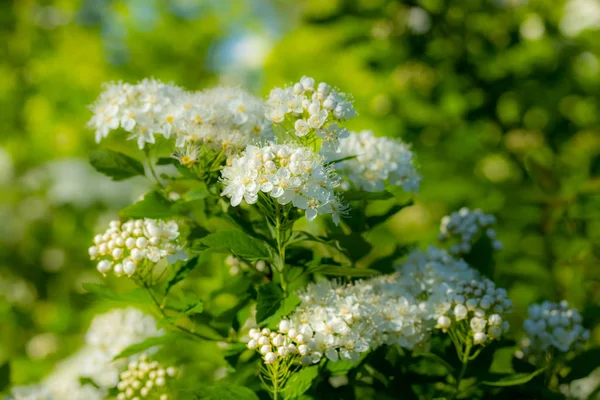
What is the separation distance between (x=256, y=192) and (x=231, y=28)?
6748mm

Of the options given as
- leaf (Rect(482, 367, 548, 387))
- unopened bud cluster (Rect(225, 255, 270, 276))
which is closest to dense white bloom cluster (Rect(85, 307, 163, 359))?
unopened bud cluster (Rect(225, 255, 270, 276))

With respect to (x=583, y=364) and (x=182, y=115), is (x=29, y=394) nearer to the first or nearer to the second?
(x=182, y=115)

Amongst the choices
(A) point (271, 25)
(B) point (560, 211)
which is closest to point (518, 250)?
(B) point (560, 211)

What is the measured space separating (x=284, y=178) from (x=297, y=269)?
0.96 ft

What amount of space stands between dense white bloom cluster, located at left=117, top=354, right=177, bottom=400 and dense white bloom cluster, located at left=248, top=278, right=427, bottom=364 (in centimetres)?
44

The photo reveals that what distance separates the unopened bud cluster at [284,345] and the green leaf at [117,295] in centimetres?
32

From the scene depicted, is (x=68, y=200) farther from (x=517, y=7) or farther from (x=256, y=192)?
(x=256, y=192)

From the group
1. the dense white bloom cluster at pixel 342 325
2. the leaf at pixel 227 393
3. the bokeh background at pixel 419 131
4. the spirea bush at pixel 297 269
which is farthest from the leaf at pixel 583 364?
the leaf at pixel 227 393

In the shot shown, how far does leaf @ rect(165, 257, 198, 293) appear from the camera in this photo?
1.38m

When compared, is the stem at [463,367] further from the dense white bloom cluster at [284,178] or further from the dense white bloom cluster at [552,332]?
the dense white bloom cluster at [284,178]

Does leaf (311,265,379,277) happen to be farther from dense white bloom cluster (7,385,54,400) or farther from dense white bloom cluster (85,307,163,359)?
dense white bloom cluster (7,385,54,400)

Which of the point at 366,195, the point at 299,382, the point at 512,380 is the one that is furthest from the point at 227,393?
the point at 512,380

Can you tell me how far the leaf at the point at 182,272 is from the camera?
138cm

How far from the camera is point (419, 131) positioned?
2.96 meters
